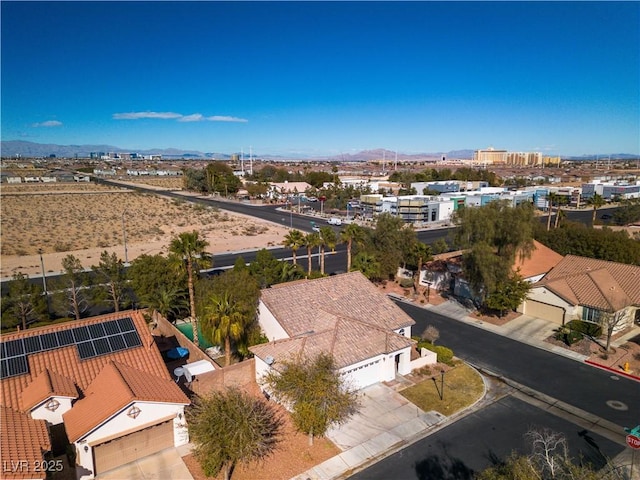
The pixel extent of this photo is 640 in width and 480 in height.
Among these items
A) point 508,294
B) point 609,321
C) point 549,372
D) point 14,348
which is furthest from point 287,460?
point 609,321

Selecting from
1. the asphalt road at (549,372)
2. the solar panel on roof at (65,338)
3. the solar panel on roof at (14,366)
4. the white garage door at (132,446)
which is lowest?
the asphalt road at (549,372)

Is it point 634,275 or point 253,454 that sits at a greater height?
point 634,275

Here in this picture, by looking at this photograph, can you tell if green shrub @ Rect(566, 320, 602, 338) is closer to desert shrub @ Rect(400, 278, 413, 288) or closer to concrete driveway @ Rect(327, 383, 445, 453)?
desert shrub @ Rect(400, 278, 413, 288)

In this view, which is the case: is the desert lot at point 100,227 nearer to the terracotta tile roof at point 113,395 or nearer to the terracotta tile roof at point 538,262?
the terracotta tile roof at point 113,395

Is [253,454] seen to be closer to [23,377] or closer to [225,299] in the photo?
[225,299]

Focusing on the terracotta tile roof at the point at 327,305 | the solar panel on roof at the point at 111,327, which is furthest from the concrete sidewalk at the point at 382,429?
the solar panel on roof at the point at 111,327

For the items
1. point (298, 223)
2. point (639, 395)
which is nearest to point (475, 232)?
point (639, 395)
